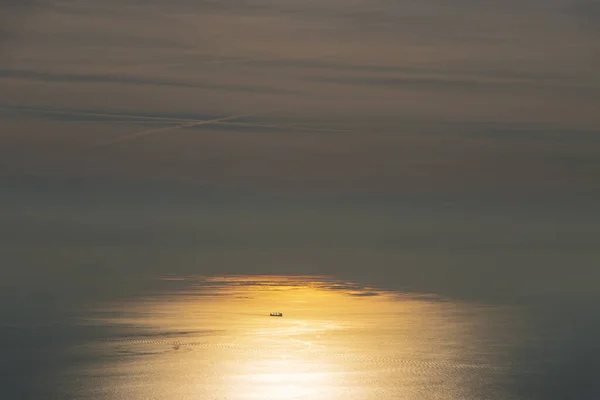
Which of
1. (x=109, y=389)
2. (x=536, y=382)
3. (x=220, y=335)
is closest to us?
(x=109, y=389)

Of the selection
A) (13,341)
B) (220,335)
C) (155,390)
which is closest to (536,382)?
(155,390)

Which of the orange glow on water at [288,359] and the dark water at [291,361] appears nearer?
the dark water at [291,361]

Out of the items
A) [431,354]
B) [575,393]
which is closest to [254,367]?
[431,354]

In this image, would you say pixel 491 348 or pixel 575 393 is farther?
pixel 491 348

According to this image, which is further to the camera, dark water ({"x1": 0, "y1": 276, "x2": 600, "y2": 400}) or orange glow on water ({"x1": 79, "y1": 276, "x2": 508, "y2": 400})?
orange glow on water ({"x1": 79, "y1": 276, "x2": 508, "y2": 400})

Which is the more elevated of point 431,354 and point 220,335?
point 220,335

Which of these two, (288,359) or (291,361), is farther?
(288,359)

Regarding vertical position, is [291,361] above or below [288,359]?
below

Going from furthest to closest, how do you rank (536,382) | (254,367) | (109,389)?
(254,367)
(536,382)
(109,389)

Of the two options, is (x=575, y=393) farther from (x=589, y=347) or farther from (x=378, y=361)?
(x=589, y=347)

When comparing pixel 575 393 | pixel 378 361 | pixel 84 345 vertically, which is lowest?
pixel 575 393
